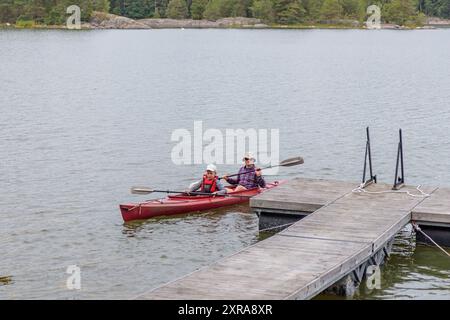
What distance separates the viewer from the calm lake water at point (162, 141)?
2425cm

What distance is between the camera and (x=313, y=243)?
71.6 ft

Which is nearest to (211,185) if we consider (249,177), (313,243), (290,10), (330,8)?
(249,177)

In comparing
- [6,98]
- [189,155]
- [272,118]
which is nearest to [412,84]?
[272,118]

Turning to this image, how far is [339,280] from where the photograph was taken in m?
20.7

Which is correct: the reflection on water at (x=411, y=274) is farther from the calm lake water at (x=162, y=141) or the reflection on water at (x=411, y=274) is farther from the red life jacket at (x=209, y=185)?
the red life jacket at (x=209, y=185)

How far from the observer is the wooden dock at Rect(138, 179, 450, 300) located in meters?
18.3

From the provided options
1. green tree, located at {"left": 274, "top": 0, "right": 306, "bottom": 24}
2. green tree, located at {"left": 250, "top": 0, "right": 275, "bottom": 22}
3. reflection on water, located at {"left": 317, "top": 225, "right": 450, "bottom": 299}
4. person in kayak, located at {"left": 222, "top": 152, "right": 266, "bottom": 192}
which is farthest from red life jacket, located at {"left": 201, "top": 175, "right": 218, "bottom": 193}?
green tree, located at {"left": 250, "top": 0, "right": 275, "bottom": 22}

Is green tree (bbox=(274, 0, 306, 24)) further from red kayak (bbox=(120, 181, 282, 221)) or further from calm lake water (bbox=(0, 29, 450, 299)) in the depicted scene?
red kayak (bbox=(120, 181, 282, 221))

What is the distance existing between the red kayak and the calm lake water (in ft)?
1.14

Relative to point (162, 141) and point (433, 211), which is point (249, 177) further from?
point (162, 141)

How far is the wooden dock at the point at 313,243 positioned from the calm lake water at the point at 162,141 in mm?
1210
